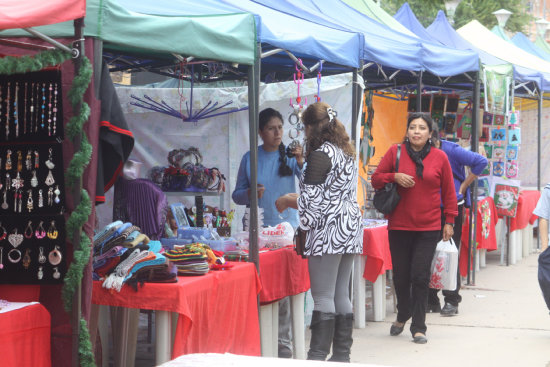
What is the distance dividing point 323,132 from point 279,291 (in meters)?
1.23

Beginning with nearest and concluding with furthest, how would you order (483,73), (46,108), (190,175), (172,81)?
(46,108) < (190,175) < (483,73) < (172,81)

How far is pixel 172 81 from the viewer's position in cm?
1223

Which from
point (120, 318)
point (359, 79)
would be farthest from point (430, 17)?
point (120, 318)

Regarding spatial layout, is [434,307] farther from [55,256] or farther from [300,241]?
[55,256]

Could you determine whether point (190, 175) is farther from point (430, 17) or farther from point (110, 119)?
point (430, 17)

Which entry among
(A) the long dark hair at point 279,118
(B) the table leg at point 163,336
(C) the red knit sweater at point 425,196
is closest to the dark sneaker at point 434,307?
(C) the red knit sweater at point 425,196

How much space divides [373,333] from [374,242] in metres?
0.81

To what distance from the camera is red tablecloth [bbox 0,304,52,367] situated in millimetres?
3943

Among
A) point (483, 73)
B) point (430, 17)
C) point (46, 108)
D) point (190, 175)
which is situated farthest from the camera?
point (430, 17)

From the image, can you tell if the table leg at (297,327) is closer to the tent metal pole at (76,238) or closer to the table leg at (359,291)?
the table leg at (359,291)

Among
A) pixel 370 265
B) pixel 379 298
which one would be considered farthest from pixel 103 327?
pixel 379 298

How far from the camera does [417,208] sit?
686 cm

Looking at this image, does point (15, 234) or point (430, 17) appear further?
point (430, 17)

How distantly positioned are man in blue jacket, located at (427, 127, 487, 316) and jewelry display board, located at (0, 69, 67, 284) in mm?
4332
